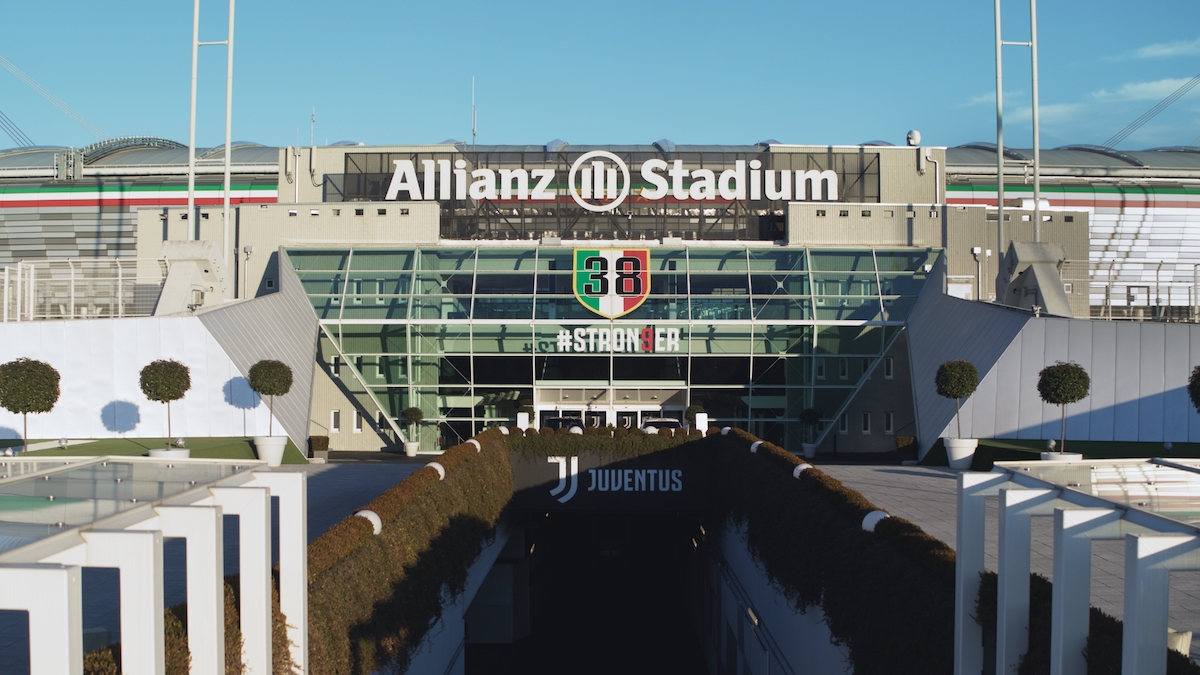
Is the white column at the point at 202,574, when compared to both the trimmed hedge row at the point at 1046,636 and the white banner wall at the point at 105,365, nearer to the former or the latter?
the trimmed hedge row at the point at 1046,636

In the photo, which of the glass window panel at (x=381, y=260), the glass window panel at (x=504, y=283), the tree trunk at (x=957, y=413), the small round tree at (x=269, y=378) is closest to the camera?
the small round tree at (x=269, y=378)

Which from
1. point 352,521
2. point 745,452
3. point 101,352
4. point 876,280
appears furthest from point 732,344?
point 352,521

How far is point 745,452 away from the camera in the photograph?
1983 centimetres

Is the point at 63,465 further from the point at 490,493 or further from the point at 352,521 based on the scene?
the point at 490,493

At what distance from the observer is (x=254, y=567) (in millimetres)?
8359

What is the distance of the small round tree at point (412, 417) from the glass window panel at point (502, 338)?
2884 mm

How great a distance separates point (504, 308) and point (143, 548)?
27.6 m

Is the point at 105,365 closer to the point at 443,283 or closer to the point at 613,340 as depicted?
the point at 443,283

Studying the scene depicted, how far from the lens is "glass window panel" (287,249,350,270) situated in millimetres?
34844

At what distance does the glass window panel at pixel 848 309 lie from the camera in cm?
3309

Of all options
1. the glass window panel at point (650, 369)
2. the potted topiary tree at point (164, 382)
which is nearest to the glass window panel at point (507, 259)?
the glass window panel at point (650, 369)

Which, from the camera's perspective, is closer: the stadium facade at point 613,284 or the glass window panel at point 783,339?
the stadium facade at point 613,284

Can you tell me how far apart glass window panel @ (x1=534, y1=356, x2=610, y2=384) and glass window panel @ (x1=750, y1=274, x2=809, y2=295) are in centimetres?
595

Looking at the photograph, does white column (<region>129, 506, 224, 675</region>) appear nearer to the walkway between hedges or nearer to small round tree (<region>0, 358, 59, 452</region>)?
the walkway between hedges
